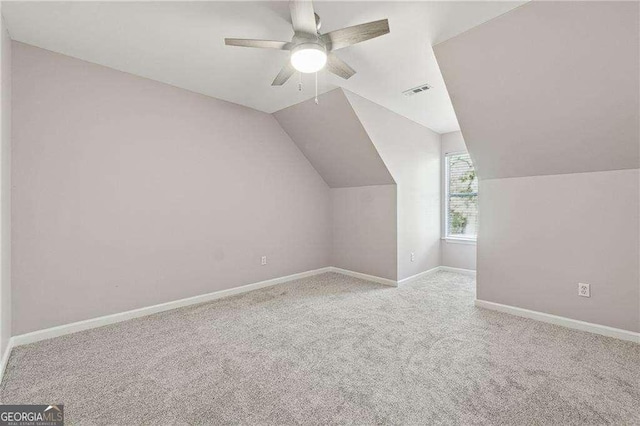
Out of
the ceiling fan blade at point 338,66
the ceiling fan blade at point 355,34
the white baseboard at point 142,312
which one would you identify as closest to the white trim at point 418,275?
the white baseboard at point 142,312

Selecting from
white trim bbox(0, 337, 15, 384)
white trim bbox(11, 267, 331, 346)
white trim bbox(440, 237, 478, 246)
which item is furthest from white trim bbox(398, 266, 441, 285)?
white trim bbox(0, 337, 15, 384)

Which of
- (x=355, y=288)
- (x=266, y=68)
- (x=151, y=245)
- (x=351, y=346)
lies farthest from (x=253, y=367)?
(x=266, y=68)

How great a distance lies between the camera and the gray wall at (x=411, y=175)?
380 centimetres

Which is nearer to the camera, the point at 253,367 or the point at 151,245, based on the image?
the point at 253,367

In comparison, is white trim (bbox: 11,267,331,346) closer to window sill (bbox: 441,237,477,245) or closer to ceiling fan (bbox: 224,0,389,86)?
ceiling fan (bbox: 224,0,389,86)

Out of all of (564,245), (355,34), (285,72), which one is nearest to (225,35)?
(285,72)

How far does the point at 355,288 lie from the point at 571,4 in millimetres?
3392

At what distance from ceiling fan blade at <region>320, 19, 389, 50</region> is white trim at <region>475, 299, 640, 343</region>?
9.63 ft

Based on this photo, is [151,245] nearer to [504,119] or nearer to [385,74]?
[385,74]

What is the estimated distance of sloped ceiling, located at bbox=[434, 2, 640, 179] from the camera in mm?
1837

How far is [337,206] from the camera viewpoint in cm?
493

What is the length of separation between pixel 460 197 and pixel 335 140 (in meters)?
2.50

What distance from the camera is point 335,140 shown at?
159 inches

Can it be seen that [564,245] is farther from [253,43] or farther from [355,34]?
[253,43]
